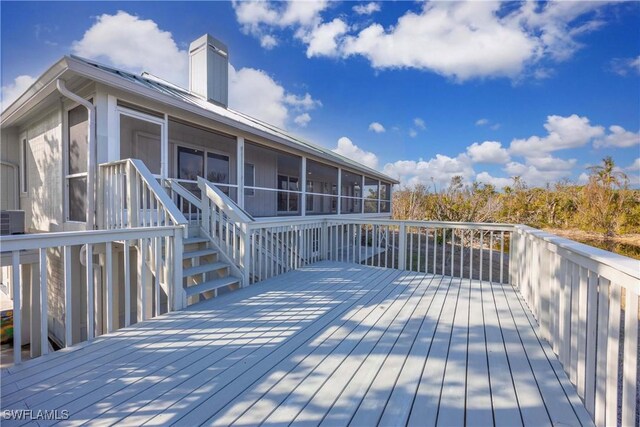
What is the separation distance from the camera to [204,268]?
3.96 metres

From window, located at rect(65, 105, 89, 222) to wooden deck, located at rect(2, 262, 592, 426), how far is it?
3286 millimetres

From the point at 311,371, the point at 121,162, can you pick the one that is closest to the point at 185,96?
the point at 121,162

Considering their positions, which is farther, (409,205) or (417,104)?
(409,205)

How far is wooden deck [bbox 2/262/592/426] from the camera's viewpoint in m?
1.61

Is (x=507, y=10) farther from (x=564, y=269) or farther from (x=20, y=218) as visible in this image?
(x=20, y=218)

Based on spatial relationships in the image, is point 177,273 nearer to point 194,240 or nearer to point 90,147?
point 194,240

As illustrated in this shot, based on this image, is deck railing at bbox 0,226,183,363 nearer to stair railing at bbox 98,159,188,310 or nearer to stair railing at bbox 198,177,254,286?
stair railing at bbox 98,159,188,310

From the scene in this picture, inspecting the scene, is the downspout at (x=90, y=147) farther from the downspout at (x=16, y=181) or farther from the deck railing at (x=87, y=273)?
the downspout at (x=16, y=181)

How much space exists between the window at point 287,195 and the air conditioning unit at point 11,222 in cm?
724

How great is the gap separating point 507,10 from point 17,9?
11.0m

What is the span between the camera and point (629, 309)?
1.29 m

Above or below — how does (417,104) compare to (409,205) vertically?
above

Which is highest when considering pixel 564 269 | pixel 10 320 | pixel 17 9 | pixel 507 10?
pixel 507 10

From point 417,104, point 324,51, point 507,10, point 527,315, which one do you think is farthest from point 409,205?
point 527,315
